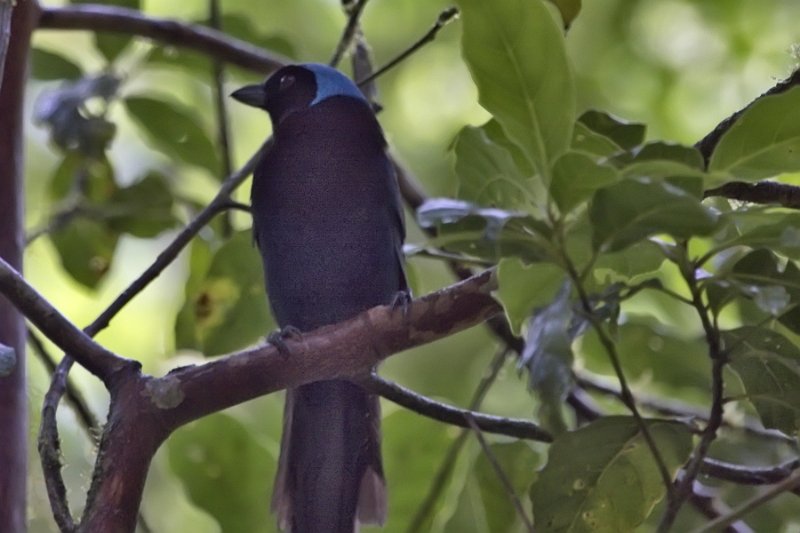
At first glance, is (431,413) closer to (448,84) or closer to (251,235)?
(251,235)

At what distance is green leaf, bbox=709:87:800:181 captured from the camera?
1.45 meters

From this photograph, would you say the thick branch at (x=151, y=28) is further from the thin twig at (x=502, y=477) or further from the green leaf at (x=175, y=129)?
the thin twig at (x=502, y=477)

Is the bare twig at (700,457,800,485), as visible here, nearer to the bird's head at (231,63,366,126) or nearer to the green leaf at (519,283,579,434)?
the green leaf at (519,283,579,434)

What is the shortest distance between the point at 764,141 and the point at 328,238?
1.43 m

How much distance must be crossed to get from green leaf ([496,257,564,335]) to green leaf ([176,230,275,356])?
1159 millimetres

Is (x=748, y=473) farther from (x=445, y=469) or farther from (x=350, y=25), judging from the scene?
(x=350, y=25)

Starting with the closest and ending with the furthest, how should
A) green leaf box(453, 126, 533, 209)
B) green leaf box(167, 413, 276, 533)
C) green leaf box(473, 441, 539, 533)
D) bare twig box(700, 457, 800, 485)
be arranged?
green leaf box(453, 126, 533, 209)
bare twig box(700, 457, 800, 485)
green leaf box(473, 441, 539, 533)
green leaf box(167, 413, 276, 533)

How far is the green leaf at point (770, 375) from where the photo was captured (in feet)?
5.27

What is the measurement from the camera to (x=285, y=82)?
9.95 ft

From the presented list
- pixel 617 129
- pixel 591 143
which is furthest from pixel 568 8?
pixel 591 143

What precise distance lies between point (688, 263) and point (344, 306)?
137cm

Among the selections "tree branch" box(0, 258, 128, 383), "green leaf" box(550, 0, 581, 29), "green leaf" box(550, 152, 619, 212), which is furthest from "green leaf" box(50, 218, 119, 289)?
"green leaf" box(550, 152, 619, 212)

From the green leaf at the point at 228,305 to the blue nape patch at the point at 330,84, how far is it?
518 mm

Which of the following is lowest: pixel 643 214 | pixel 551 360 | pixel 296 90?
pixel 551 360
